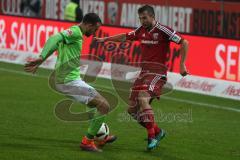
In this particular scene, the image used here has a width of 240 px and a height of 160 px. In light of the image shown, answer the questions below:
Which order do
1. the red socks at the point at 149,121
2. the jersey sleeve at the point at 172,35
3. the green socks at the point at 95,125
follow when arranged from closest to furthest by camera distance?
the green socks at the point at 95,125
the red socks at the point at 149,121
the jersey sleeve at the point at 172,35

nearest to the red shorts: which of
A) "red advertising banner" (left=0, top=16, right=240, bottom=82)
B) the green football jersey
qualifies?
the green football jersey

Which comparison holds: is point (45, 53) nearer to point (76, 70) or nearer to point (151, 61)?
point (76, 70)

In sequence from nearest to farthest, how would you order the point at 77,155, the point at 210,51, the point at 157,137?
the point at 77,155
the point at 157,137
the point at 210,51

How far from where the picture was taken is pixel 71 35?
11625mm

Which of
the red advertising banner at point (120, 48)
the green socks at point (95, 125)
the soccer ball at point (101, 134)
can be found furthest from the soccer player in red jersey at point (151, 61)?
the red advertising banner at point (120, 48)

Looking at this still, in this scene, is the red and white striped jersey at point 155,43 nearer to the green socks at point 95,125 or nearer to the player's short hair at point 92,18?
the player's short hair at point 92,18

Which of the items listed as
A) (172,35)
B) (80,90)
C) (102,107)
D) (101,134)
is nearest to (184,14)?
(172,35)

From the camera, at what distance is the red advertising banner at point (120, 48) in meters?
18.7

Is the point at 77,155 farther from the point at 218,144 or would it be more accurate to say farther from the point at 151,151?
the point at 218,144

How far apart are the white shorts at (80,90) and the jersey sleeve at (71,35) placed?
0.62 meters

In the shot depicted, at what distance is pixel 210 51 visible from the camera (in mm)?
19172

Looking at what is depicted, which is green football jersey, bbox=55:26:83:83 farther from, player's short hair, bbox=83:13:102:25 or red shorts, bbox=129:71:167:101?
red shorts, bbox=129:71:167:101

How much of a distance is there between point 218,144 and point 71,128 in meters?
2.62

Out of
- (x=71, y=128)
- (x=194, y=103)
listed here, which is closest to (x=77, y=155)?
(x=71, y=128)
